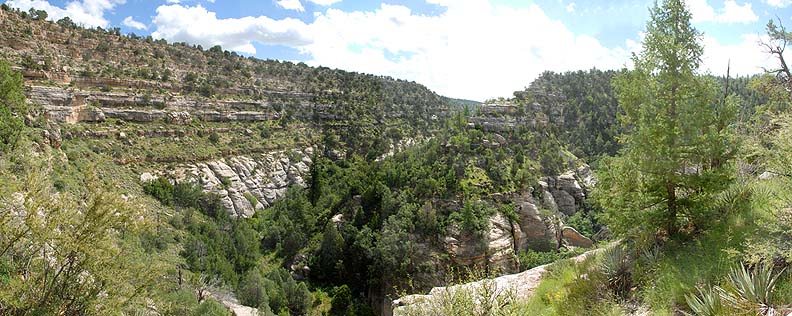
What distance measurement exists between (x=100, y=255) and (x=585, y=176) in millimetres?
49724

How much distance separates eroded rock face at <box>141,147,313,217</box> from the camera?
44656 mm

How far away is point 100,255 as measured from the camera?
10.1 m

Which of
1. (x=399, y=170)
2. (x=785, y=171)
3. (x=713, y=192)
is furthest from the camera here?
(x=399, y=170)

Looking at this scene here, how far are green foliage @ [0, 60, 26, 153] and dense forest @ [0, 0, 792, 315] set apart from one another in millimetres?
165

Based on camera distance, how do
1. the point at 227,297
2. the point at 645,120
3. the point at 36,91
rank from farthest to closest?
1. the point at 36,91
2. the point at 227,297
3. the point at 645,120

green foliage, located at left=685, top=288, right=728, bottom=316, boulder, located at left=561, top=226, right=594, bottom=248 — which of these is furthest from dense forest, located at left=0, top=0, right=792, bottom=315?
boulder, located at left=561, top=226, right=594, bottom=248

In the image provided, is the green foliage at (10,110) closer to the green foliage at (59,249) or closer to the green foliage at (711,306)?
the green foliage at (59,249)

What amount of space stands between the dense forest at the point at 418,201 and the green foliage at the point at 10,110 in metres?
0.16

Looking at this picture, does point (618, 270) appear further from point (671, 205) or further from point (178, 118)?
point (178, 118)

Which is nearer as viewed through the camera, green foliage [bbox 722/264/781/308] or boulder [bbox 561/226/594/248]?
green foliage [bbox 722/264/781/308]

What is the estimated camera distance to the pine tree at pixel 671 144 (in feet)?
28.5

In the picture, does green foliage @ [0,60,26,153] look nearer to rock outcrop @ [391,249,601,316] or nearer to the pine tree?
rock outcrop @ [391,249,601,316]

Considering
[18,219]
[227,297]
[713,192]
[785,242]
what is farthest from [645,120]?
[227,297]

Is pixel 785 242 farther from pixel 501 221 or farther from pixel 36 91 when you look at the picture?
pixel 36 91
